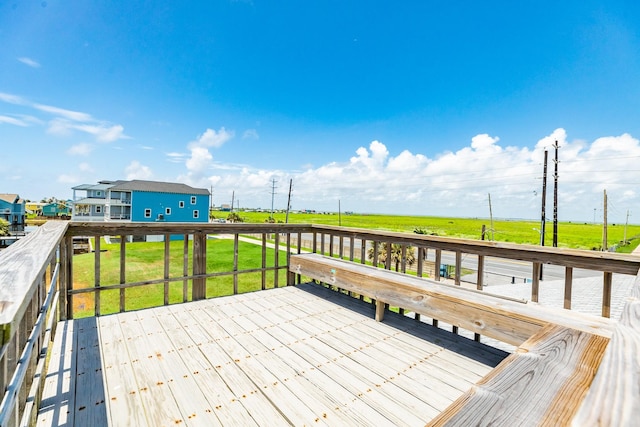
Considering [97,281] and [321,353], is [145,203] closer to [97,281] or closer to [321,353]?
[97,281]

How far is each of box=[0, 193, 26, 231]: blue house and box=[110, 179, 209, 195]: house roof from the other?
68.0 ft

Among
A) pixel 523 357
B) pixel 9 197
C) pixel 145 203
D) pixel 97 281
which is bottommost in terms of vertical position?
pixel 97 281

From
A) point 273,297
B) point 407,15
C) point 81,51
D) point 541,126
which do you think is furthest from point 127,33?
point 541,126

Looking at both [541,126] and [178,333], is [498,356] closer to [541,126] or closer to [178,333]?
[178,333]

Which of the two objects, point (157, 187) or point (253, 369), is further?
point (157, 187)

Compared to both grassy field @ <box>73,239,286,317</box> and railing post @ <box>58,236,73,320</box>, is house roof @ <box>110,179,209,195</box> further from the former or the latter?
railing post @ <box>58,236,73,320</box>

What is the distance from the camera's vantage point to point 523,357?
92 cm

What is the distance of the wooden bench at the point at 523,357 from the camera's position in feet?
1.97

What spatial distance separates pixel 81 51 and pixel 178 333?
13.8m

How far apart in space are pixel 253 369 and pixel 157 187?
32.2 metres

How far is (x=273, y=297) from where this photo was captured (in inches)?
157

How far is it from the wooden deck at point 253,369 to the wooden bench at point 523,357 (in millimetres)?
417

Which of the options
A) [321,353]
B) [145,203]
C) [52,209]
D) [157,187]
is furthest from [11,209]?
[321,353]

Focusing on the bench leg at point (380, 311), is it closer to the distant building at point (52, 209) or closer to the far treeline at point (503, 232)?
the far treeline at point (503, 232)
